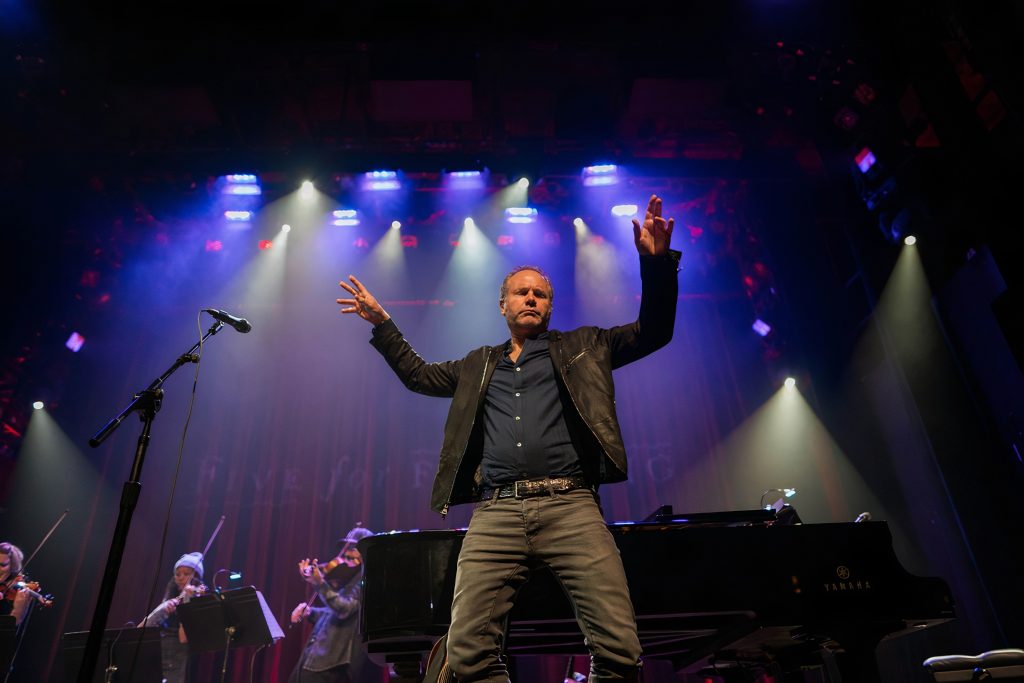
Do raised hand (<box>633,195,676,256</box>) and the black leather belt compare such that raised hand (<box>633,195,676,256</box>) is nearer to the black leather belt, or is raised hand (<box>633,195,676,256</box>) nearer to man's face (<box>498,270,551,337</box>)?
man's face (<box>498,270,551,337</box>)

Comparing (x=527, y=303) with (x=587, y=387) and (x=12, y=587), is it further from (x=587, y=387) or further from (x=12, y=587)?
(x=12, y=587)

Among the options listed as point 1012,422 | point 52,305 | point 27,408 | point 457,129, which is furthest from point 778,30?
point 27,408

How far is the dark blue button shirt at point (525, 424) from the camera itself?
2332mm

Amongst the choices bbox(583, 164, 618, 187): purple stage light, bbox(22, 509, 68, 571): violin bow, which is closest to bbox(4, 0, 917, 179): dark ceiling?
bbox(583, 164, 618, 187): purple stage light

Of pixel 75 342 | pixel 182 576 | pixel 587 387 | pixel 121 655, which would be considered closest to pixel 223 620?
pixel 121 655

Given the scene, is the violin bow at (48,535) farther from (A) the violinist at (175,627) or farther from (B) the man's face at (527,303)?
(B) the man's face at (527,303)

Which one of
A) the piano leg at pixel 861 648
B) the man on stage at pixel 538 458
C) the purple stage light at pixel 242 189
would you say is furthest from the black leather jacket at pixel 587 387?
the purple stage light at pixel 242 189

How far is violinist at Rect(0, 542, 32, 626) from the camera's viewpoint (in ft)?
19.6

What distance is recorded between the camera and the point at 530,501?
221cm

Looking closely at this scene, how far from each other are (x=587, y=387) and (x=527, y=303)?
602 mm

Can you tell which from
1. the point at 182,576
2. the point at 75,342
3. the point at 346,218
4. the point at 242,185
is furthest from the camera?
the point at 346,218

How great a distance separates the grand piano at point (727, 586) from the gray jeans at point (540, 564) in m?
0.45

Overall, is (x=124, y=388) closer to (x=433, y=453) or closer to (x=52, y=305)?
(x=52, y=305)

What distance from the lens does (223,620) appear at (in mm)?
5660
